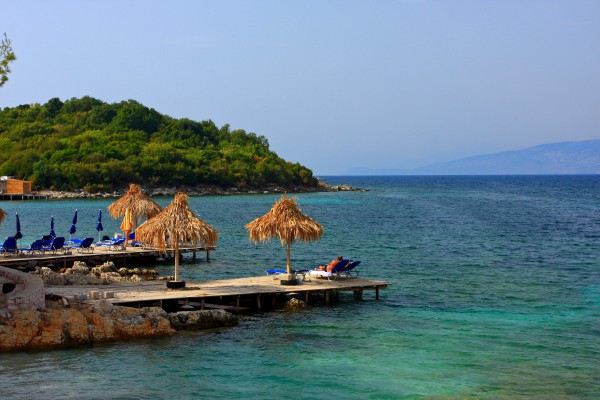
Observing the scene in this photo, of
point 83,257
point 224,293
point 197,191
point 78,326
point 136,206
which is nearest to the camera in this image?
point 78,326

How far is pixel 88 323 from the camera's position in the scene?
20.7 m

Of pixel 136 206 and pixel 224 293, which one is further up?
pixel 136 206

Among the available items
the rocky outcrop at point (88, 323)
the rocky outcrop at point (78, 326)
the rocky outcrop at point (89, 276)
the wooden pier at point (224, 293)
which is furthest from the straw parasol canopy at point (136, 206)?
the rocky outcrop at point (78, 326)

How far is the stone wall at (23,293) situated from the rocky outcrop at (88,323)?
0.27 metres

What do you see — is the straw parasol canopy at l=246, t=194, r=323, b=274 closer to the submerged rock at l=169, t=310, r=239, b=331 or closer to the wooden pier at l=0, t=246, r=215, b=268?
the submerged rock at l=169, t=310, r=239, b=331

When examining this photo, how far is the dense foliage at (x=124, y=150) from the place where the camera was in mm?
115312

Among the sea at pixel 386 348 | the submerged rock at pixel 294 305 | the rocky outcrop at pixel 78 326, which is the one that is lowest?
the sea at pixel 386 348

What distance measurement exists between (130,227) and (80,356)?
18385 millimetres

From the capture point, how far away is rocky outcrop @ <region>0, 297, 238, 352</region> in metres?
19.4

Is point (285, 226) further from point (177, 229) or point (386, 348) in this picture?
A: point (386, 348)

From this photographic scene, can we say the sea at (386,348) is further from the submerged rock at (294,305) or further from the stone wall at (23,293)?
the stone wall at (23,293)

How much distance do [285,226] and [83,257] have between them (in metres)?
11.7

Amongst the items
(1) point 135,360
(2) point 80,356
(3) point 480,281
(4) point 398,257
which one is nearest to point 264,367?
(1) point 135,360

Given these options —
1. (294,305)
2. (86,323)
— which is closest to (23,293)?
(86,323)
